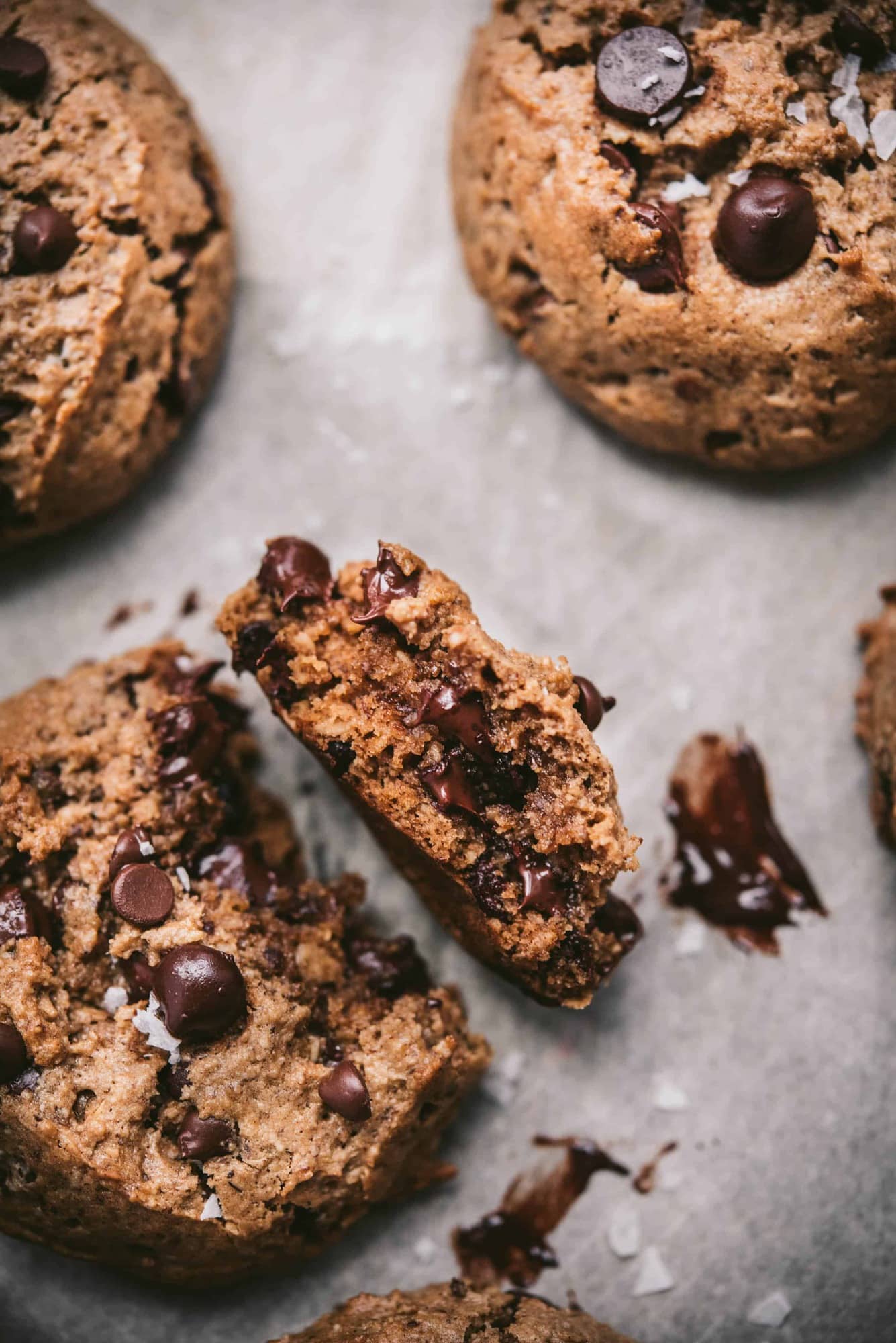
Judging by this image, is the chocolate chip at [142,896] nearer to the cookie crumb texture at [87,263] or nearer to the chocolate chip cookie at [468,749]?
the chocolate chip cookie at [468,749]

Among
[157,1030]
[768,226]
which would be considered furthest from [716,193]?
[157,1030]

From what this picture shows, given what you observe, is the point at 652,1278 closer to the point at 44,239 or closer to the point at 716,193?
the point at 716,193

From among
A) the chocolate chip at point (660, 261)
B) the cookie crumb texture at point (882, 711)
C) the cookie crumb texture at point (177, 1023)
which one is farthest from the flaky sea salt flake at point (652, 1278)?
the chocolate chip at point (660, 261)

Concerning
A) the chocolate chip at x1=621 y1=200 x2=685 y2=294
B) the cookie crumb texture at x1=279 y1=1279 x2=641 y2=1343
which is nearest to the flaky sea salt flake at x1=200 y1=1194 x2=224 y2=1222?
the cookie crumb texture at x1=279 y1=1279 x2=641 y2=1343

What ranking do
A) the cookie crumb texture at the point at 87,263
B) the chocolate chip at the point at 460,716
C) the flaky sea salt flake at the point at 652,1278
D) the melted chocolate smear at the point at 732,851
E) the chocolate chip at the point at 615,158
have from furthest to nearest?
the melted chocolate smear at the point at 732,851 → the flaky sea salt flake at the point at 652,1278 → the cookie crumb texture at the point at 87,263 → the chocolate chip at the point at 615,158 → the chocolate chip at the point at 460,716

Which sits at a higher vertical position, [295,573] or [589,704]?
[589,704]

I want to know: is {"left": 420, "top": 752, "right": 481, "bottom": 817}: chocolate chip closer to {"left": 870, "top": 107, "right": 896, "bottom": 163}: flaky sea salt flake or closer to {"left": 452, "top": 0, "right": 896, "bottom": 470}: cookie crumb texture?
{"left": 452, "top": 0, "right": 896, "bottom": 470}: cookie crumb texture
